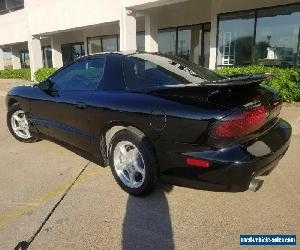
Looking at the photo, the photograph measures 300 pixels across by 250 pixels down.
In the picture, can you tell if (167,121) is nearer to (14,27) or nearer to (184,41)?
(184,41)

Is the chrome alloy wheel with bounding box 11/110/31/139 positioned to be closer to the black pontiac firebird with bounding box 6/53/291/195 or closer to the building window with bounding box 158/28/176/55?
the black pontiac firebird with bounding box 6/53/291/195

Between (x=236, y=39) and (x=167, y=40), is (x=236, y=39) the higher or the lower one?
the lower one

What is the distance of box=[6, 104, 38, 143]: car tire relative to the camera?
5426 mm

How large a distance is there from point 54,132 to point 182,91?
241cm

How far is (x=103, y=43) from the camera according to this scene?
18281 millimetres

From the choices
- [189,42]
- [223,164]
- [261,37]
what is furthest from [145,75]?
[189,42]

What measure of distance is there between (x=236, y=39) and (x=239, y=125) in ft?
31.4

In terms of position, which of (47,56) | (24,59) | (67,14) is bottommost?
(24,59)

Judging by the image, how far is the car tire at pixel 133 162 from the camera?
315 centimetres

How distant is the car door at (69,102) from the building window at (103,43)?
13.2 m

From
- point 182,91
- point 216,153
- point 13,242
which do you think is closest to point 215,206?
point 216,153

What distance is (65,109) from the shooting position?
417 cm

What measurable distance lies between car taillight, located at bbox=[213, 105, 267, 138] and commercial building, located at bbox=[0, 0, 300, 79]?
843 cm

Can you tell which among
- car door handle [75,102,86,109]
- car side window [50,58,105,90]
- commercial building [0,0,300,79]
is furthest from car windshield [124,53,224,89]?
commercial building [0,0,300,79]
